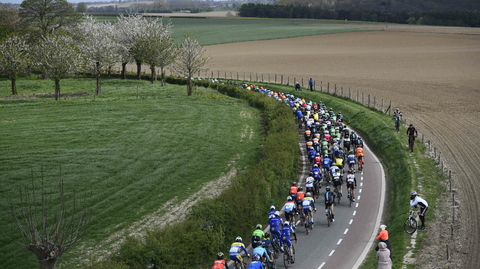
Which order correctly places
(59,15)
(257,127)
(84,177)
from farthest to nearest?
(59,15) → (257,127) → (84,177)

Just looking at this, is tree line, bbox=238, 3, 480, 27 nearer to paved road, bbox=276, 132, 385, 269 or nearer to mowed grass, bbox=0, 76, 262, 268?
mowed grass, bbox=0, 76, 262, 268

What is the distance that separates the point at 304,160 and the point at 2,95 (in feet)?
128

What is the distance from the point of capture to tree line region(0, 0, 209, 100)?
60312 mm

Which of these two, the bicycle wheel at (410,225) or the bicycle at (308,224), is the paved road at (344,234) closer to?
the bicycle at (308,224)

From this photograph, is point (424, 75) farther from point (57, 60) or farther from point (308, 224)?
point (308, 224)

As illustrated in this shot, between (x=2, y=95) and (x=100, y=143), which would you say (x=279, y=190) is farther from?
(x=2, y=95)

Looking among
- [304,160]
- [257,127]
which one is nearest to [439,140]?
[304,160]

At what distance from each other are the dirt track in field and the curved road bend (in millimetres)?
2309

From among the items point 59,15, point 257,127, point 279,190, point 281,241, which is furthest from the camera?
point 59,15

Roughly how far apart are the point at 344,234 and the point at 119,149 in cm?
1883

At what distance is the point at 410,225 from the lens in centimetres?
2367

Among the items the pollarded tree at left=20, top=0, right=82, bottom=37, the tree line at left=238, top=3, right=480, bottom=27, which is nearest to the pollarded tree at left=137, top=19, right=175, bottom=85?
the pollarded tree at left=20, top=0, right=82, bottom=37

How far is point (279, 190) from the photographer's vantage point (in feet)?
A: 97.2

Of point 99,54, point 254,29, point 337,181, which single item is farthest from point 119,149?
point 254,29
